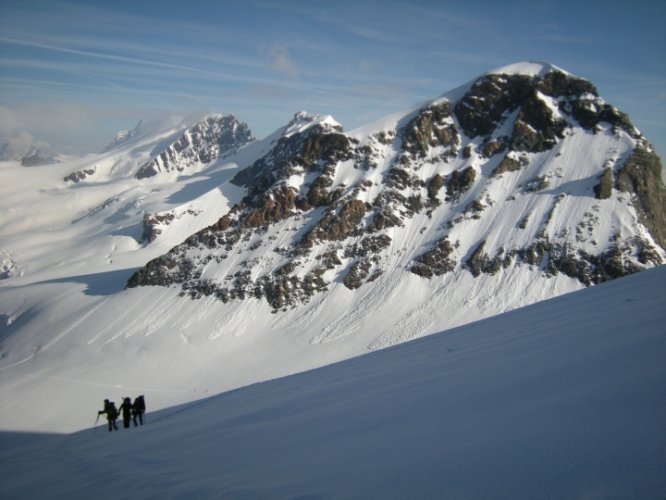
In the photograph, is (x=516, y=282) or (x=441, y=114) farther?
(x=441, y=114)

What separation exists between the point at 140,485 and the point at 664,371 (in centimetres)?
553

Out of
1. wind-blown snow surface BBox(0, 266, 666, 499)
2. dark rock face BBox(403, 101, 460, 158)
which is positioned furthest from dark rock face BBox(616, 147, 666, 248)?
wind-blown snow surface BBox(0, 266, 666, 499)

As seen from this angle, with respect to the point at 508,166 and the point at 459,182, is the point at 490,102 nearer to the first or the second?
the point at 508,166

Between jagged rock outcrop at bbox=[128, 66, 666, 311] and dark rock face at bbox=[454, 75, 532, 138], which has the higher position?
dark rock face at bbox=[454, 75, 532, 138]

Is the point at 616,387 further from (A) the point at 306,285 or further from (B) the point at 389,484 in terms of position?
(A) the point at 306,285

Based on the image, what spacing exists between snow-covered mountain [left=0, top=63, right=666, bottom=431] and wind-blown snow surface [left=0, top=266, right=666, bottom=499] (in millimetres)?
44217

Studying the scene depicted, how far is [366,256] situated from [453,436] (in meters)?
64.1

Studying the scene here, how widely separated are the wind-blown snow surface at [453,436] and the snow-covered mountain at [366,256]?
44.2m

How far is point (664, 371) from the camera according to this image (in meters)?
3.60

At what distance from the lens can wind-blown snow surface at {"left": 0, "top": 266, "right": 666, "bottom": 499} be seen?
267cm

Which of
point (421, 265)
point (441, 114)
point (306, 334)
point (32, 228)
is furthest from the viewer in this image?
point (32, 228)

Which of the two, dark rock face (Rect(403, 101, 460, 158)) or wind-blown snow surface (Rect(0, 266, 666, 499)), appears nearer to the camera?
wind-blown snow surface (Rect(0, 266, 666, 499))

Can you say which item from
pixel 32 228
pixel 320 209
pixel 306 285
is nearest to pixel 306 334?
pixel 306 285

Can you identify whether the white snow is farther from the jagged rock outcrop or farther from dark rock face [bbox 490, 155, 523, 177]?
dark rock face [bbox 490, 155, 523, 177]
